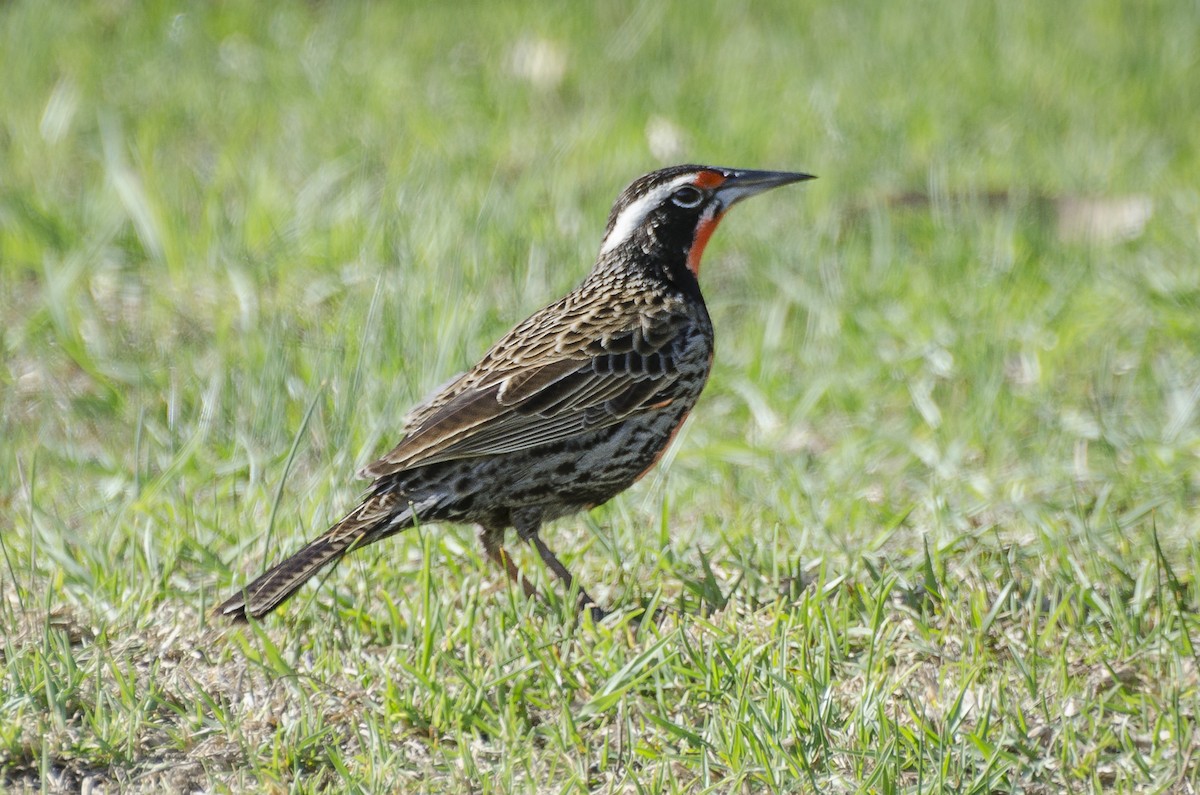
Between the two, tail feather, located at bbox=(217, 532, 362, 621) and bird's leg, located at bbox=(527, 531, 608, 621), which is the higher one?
tail feather, located at bbox=(217, 532, 362, 621)

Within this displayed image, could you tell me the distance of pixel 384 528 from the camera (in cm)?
454

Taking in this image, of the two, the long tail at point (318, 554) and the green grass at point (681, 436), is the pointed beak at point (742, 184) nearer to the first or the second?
the green grass at point (681, 436)

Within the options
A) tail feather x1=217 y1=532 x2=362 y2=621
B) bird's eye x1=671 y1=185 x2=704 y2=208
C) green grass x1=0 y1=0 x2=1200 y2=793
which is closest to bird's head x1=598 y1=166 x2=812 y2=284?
bird's eye x1=671 y1=185 x2=704 y2=208

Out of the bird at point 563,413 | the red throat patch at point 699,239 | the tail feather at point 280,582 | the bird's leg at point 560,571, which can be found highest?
the red throat patch at point 699,239

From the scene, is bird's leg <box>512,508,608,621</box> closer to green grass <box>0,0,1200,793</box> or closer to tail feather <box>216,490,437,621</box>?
green grass <box>0,0,1200,793</box>

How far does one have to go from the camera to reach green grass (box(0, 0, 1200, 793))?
3.96m

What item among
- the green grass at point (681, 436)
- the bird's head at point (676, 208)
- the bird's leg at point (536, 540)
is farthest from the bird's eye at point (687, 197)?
the bird's leg at point (536, 540)

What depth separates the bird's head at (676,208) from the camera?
5.21 metres

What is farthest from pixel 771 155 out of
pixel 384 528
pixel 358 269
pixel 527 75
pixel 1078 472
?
pixel 384 528

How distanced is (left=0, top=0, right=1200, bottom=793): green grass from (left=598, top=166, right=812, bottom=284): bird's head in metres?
0.77

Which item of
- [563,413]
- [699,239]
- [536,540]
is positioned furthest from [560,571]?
[699,239]

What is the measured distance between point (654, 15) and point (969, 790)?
7192 millimetres

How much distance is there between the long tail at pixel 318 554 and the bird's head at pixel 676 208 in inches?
48.1

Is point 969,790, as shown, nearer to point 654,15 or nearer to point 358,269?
point 358,269
